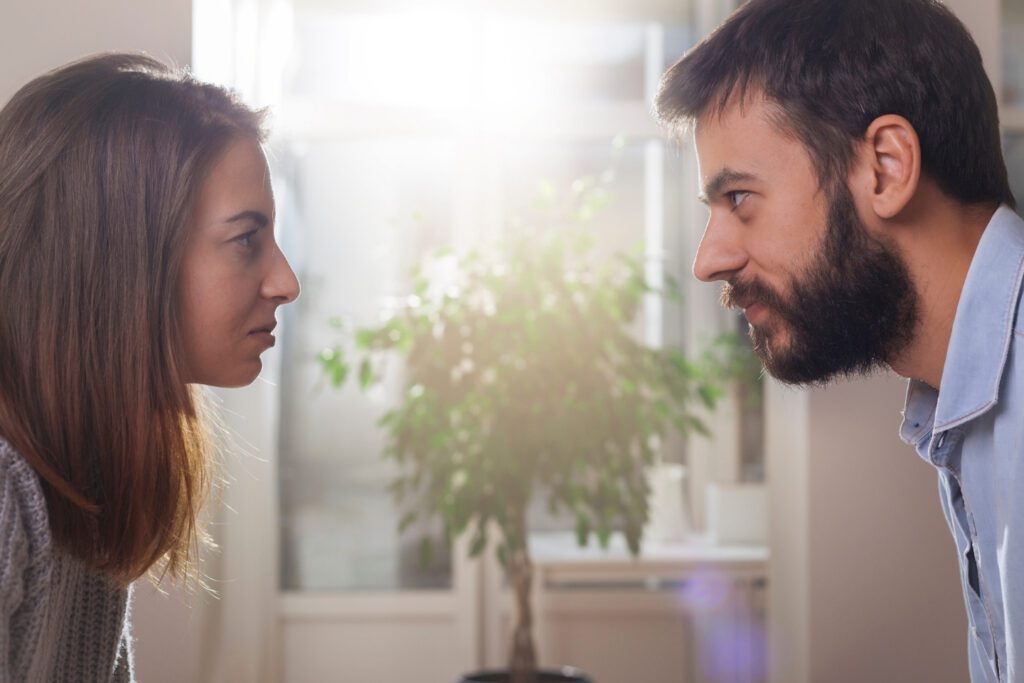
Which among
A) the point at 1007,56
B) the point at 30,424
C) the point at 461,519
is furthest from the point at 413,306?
the point at 1007,56

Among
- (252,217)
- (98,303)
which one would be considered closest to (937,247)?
(252,217)

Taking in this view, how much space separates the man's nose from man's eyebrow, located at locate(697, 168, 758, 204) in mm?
40

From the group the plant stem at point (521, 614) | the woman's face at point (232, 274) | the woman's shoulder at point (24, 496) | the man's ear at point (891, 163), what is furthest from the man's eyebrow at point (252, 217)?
the plant stem at point (521, 614)

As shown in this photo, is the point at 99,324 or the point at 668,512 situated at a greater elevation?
the point at 99,324

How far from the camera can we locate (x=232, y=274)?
1440 mm

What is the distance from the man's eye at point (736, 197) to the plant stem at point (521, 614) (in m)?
1.40

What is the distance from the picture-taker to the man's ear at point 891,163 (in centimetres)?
137

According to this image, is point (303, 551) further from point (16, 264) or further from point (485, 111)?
point (16, 264)

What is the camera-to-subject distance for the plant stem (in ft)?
9.12

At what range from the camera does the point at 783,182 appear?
1458mm

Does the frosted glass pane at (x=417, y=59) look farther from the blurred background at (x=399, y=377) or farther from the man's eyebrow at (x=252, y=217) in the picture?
the man's eyebrow at (x=252, y=217)

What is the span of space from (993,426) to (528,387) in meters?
1.47

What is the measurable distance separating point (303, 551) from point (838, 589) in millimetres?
1795

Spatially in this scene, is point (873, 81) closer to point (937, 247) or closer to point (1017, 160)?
point (937, 247)
